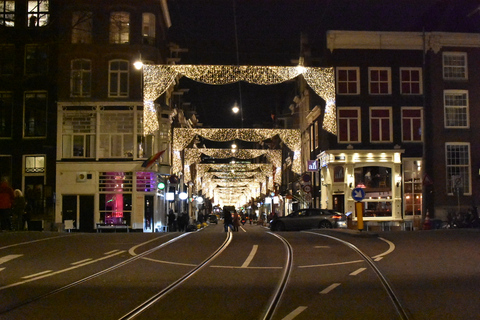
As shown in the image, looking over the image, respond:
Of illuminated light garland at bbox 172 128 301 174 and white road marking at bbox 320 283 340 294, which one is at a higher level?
illuminated light garland at bbox 172 128 301 174

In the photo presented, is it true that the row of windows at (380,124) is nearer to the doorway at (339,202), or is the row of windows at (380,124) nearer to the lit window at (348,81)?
the lit window at (348,81)

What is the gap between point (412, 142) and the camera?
42.8 meters

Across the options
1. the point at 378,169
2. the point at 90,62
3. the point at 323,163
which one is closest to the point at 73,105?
the point at 90,62

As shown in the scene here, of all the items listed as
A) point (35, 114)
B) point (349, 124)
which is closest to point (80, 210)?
point (35, 114)

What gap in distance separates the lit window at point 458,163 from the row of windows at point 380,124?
2148 millimetres

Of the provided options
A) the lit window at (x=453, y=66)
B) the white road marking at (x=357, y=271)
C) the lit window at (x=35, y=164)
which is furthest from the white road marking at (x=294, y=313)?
the lit window at (x=453, y=66)

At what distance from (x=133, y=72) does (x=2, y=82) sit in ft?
58.6

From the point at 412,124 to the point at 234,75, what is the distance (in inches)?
727

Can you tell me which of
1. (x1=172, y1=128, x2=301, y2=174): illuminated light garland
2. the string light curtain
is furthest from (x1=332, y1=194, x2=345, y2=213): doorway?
the string light curtain

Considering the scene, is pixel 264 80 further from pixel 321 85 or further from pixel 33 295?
pixel 33 295

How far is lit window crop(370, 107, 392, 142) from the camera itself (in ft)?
140

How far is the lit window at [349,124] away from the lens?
42344 mm

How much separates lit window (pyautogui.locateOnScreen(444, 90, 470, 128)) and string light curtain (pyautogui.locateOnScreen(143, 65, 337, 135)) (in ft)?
35.3

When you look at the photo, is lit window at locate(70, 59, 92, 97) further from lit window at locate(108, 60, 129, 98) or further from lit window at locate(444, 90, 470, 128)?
lit window at locate(444, 90, 470, 128)
